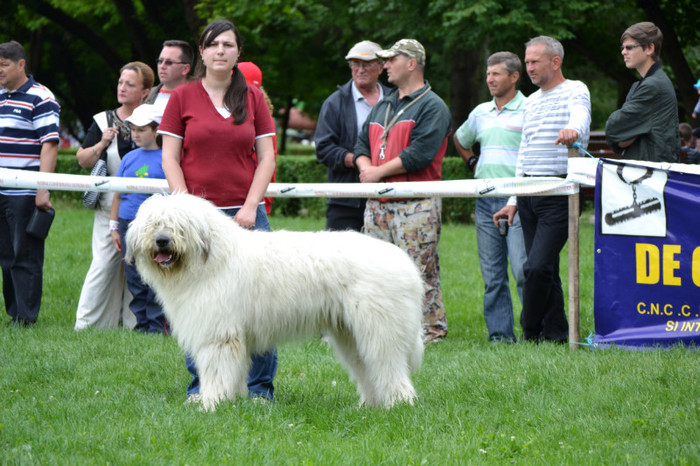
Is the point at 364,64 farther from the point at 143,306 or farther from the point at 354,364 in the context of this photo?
the point at 354,364

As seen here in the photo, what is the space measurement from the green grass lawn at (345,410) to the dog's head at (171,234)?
3.01 feet

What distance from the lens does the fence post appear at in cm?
693

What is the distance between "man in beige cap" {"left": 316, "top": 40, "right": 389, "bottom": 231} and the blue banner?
247cm

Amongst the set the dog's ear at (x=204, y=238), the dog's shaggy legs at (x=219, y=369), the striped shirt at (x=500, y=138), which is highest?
the striped shirt at (x=500, y=138)

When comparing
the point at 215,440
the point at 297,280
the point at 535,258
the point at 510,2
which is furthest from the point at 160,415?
the point at 510,2

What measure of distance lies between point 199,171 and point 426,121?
270cm

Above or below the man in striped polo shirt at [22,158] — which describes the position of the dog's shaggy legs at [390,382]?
below

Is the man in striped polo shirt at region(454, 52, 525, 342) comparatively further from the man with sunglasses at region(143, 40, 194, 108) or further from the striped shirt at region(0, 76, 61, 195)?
the striped shirt at region(0, 76, 61, 195)

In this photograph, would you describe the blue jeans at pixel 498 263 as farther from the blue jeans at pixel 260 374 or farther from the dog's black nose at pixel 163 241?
the dog's black nose at pixel 163 241

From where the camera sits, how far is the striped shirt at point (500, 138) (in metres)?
7.84

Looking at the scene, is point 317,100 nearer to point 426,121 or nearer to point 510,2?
point 510,2

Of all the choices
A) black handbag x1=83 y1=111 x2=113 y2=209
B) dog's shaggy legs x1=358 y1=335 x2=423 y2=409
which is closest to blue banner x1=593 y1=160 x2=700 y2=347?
dog's shaggy legs x1=358 y1=335 x2=423 y2=409

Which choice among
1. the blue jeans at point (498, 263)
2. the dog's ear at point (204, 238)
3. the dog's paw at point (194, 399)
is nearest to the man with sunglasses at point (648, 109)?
the blue jeans at point (498, 263)

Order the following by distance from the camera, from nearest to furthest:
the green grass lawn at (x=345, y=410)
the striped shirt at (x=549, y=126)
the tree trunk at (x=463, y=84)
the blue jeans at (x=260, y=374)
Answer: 1. the green grass lawn at (x=345, y=410)
2. the blue jeans at (x=260, y=374)
3. the striped shirt at (x=549, y=126)
4. the tree trunk at (x=463, y=84)
